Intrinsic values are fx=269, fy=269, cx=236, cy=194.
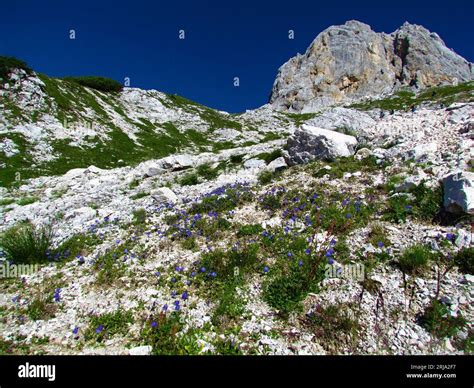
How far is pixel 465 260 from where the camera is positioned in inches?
221

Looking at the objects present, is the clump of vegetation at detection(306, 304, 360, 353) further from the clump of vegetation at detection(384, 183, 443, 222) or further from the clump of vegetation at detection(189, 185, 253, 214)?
the clump of vegetation at detection(189, 185, 253, 214)

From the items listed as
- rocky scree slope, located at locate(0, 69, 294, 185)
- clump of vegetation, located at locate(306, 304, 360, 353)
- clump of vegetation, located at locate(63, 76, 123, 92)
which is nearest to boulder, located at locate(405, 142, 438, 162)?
clump of vegetation, located at locate(306, 304, 360, 353)

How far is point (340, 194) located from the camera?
972cm

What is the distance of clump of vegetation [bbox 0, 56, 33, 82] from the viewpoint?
154ft

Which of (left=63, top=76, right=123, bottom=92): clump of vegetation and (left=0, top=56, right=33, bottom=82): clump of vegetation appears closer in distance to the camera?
(left=0, top=56, right=33, bottom=82): clump of vegetation

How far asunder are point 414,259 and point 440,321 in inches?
57.8

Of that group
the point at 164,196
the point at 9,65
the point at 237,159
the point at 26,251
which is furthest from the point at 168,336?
Answer: the point at 9,65

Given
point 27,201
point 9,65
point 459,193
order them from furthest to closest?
point 9,65
point 27,201
point 459,193

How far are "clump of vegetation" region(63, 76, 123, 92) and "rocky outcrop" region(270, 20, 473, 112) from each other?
4557 inches

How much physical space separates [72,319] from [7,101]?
53.4m

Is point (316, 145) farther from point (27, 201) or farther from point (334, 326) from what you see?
point (27, 201)
